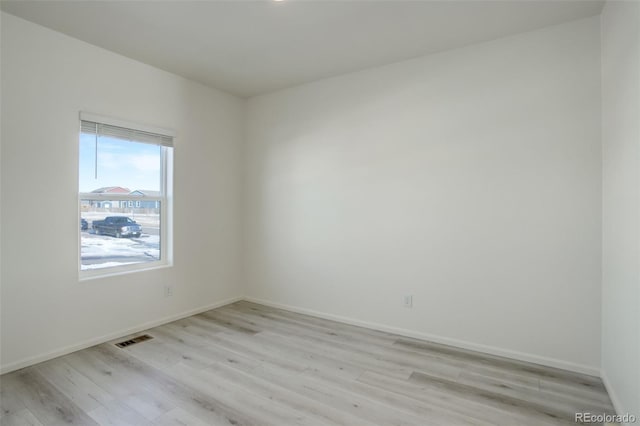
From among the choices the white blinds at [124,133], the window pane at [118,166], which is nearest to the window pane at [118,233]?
the window pane at [118,166]

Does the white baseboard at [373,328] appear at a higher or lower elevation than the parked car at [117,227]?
lower

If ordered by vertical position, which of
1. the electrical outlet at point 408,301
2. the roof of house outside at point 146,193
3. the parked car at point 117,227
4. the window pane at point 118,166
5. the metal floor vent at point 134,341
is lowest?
the metal floor vent at point 134,341

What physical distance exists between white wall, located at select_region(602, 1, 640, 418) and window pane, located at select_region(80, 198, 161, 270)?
4.02 m

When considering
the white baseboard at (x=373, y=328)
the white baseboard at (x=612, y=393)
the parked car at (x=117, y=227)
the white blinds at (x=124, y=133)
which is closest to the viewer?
the white baseboard at (x=612, y=393)

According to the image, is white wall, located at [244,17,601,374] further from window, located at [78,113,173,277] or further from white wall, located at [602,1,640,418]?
window, located at [78,113,173,277]

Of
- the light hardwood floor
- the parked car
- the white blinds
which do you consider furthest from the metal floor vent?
the white blinds

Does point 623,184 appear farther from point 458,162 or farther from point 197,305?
point 197,305

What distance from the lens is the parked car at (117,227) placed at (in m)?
3.25

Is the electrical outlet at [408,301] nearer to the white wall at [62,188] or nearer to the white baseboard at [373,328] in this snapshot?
the white baseboard at [373,328]

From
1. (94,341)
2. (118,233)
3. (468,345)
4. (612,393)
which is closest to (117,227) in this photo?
(118,233)

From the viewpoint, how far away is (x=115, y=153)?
3357 mm

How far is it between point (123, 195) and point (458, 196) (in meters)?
3.28

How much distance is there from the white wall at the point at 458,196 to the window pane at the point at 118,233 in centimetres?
145

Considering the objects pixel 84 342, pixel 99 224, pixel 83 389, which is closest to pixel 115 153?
pixel 99 224
